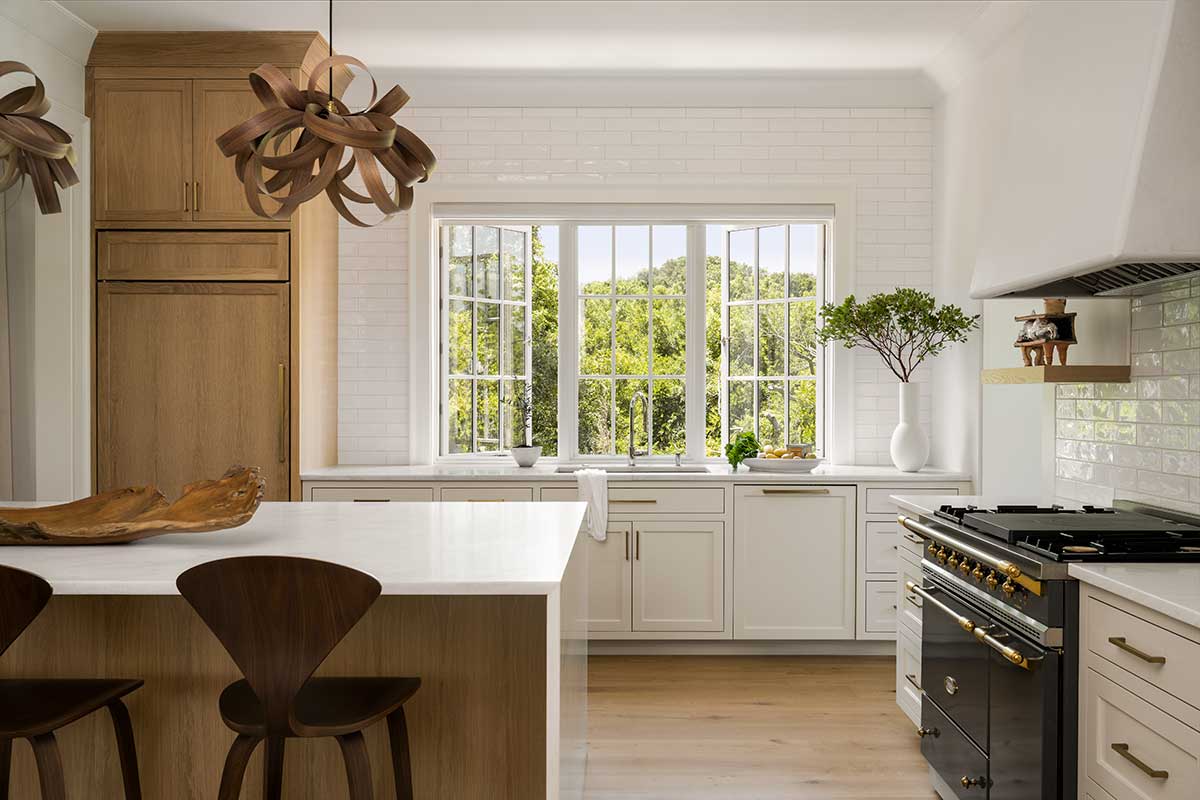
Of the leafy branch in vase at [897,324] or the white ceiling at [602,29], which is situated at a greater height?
the white ceiling at [602,29]

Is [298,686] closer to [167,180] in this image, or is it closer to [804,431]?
[167,180]

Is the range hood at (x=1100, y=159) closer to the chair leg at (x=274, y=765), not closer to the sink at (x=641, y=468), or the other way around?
the sink at (x=641, y=468)

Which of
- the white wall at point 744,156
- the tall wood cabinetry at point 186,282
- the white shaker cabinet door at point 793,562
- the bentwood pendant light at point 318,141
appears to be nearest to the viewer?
the bentwood pendant light at point 318,141

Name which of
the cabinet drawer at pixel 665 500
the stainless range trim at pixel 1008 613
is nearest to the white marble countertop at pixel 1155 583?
the stainless range trim at pixel 1008 613

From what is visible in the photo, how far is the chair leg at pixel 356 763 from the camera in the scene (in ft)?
5.95

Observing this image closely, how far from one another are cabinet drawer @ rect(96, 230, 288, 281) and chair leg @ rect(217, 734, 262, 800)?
2819 mm

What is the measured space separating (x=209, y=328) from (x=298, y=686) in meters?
2.96

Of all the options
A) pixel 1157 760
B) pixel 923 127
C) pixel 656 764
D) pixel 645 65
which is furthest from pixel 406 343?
pixel 1157 760

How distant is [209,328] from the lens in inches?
166

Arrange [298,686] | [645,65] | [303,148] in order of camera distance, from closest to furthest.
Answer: [298,686], [303,148], [645,65]

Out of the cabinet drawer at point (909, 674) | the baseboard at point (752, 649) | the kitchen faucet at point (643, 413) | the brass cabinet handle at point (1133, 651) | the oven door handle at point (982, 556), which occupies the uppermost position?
the kitchen faucet at point (643, 413)

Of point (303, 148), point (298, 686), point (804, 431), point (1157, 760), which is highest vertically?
point (303, 148)

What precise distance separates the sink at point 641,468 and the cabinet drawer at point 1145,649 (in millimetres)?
2525

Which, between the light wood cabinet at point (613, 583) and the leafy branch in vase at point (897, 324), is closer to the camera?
the leafy branch in vase at point (897, 324)
